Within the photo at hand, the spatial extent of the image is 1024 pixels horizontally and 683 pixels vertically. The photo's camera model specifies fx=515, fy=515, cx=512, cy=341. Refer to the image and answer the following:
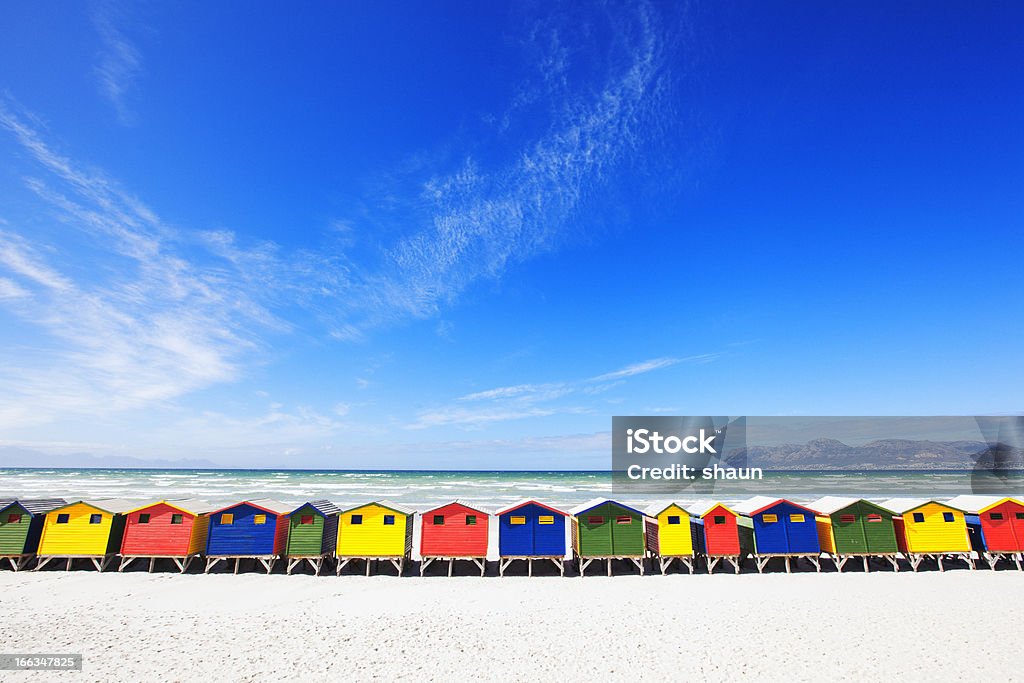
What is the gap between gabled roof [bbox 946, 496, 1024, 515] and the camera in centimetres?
2464

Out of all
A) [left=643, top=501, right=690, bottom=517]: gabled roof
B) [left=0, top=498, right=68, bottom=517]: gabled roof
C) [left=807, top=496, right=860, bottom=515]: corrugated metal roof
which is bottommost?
[left=0, top=498, right=68, bottom=517]: gabled roof

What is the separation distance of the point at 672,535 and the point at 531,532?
6595mm

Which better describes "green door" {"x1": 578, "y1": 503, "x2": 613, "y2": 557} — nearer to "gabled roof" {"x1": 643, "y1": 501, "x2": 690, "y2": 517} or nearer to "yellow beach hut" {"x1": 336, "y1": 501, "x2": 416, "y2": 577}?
"gabled roof" {"x1": 643, "y1": 501, "x2": 690, "y2": 517}

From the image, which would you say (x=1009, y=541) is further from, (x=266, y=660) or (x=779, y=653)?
(x=266, y=660)

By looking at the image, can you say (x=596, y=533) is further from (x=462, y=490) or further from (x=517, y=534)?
(x=462, y=490)

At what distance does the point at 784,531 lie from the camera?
80.5 ft

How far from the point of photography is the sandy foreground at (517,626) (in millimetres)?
13258

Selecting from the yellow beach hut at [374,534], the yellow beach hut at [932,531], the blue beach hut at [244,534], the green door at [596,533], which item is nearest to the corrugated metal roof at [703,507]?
the green door at [596,533]

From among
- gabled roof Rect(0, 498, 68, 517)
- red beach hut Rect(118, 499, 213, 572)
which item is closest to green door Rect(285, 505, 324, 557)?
red beach hut Rect(118, 499, 213, 572)

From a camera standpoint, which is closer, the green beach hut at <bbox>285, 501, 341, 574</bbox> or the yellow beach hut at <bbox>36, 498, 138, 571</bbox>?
the yellow beach hut at <bbox>36, 498, 138, 571</bbox>

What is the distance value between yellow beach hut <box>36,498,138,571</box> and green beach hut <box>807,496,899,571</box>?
1299 inches

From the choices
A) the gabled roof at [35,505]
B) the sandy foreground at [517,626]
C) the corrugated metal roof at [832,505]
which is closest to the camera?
the sandy foreground at [517,626]

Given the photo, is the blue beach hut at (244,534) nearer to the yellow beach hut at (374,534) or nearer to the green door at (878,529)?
the yellow beach hut at (374,534)

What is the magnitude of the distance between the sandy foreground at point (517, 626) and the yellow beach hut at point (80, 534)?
94 centimetres
